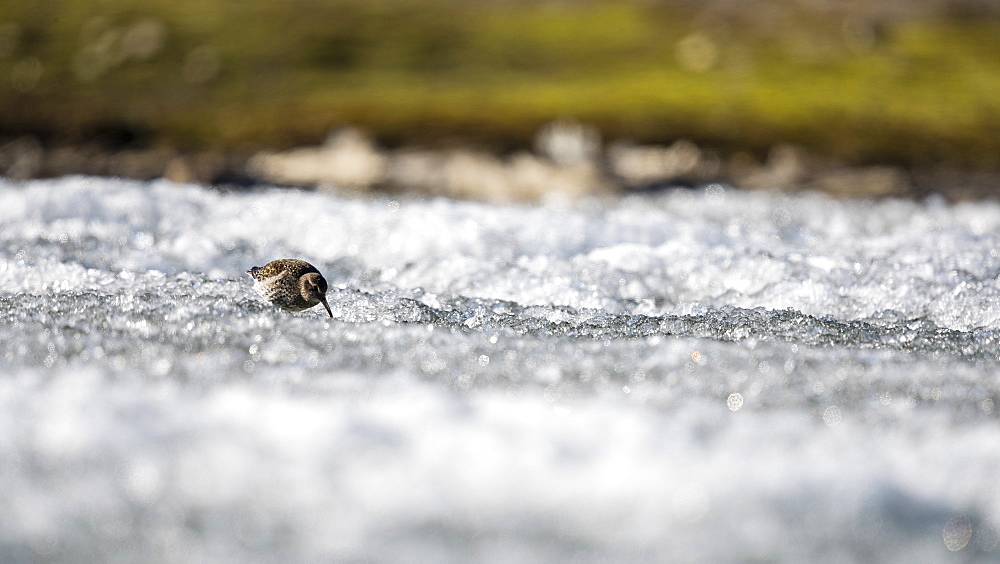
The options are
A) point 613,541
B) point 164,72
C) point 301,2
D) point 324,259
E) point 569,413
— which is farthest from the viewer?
point 301,2

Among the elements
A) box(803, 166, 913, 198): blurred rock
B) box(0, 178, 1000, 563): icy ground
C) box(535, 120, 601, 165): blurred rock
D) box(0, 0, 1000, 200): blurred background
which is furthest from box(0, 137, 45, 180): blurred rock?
box(803, 166, 913, 198): blurred rock

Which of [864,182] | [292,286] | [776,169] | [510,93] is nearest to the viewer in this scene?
[292,286]

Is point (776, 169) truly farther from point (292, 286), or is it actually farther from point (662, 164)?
point (292, 286)

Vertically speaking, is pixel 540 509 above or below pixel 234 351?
below

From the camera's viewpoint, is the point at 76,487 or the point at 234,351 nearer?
the point at 76,487

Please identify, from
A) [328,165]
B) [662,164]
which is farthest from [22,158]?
[662,164]

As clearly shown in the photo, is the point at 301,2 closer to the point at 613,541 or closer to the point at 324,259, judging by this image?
the point at 324,259

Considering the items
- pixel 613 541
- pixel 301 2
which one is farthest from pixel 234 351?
pixel 301 2
